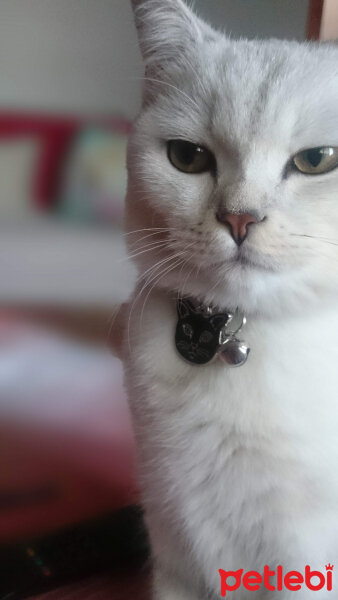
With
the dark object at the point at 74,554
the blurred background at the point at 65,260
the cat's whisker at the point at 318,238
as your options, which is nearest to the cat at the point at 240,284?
the cat's whisker at the point at 318,238

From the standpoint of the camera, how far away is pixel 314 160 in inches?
24.2

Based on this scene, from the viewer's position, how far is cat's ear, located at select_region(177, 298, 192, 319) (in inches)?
27.7

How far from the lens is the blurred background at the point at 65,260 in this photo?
37.4 inches

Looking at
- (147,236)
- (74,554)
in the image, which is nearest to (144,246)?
(147,236)

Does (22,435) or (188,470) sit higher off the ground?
(188,470)

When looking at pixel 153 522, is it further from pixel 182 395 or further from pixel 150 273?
pixel 150 273

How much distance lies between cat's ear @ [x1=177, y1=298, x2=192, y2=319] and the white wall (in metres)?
0.37

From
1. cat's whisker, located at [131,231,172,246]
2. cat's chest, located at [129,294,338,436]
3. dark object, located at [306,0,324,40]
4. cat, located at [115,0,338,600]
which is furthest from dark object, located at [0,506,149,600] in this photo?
dark object, located at [306,0,324,40]

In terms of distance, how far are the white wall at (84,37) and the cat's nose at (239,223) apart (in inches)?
16.9

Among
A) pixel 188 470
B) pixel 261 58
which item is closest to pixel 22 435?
pixel 188 470

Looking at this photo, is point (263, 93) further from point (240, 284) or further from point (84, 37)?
point (84, 37)

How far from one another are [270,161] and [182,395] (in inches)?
10.3

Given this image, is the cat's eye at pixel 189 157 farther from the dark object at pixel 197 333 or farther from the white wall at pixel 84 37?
the white wall at pixel 84 37

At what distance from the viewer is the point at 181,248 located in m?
0.62
